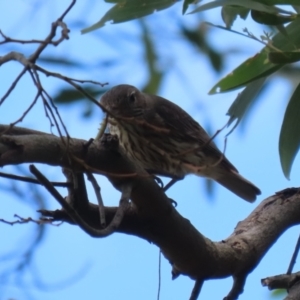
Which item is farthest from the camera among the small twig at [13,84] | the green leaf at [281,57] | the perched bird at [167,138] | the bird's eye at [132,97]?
the bird's eye at [132,97]

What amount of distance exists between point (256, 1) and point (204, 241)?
2.01 ft

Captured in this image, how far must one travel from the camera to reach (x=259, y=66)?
6.36 feet

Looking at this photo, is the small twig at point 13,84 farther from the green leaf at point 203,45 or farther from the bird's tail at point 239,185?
the bird's tail at point 239,185

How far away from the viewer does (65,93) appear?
79.9 inches

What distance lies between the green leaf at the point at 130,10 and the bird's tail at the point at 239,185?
1656mm

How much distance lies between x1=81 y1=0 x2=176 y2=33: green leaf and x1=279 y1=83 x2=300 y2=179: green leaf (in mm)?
448

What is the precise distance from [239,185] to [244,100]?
1486mm

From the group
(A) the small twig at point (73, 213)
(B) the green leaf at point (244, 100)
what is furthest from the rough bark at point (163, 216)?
(B) the green leaf at point (244, 100)

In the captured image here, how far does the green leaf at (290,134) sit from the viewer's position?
6.76 ft

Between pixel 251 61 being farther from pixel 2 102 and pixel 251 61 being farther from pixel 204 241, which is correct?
pixel 2 102

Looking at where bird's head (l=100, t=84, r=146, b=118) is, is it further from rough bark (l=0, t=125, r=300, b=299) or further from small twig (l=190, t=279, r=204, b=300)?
small twig (l=190, t=279, r=204, b=300)

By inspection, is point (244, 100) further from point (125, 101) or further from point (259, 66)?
point (125, 101)

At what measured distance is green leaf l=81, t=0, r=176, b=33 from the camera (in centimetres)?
188

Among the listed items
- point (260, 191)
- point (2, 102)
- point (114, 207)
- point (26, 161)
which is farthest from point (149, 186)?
point (260, 191)
